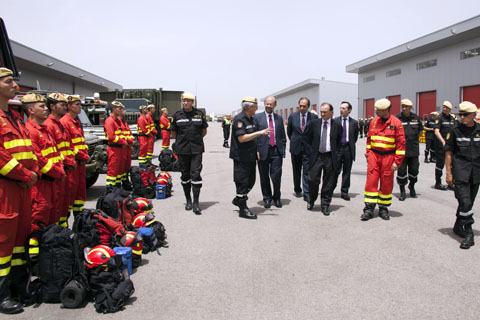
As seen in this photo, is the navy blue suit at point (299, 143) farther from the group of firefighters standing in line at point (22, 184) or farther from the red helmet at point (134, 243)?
the group of firefighters standing in line at point (22, 184)

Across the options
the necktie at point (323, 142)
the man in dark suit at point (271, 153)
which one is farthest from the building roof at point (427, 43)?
the man in dark suit at point (271, 153)

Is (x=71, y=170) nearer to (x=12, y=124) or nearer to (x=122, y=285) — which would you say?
(x=12, y=124)

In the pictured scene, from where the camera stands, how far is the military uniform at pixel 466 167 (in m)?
5.29

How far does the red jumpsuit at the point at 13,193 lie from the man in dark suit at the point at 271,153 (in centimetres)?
439

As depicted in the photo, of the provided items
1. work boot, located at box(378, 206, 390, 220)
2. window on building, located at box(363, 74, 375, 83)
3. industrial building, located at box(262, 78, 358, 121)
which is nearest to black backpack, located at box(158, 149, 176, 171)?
work boot, located at box(378, 206, 390, 220)

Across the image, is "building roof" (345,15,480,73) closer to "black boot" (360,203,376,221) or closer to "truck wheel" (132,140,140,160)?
"truck wheel" (132,140,140,160)

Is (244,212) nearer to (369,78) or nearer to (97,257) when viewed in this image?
(97,257)

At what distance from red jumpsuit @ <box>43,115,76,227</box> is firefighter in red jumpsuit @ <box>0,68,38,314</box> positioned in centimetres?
127

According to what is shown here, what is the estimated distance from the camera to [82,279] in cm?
366

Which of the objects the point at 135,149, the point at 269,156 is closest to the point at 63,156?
the point at 269,156

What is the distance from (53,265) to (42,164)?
4.55 feet

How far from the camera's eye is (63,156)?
5.30 meters

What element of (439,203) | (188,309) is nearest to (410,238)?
(439,203)

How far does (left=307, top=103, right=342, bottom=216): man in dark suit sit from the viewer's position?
7031mm
